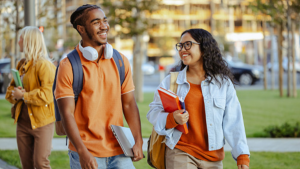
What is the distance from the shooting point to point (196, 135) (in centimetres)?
317

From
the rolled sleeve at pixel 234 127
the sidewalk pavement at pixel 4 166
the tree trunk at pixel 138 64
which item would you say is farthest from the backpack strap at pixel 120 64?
the tree trunk at pixel 138 64

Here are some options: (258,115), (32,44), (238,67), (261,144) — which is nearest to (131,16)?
(258,115)

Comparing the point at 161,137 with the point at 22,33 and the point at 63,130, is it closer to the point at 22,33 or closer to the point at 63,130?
the point at 63,130

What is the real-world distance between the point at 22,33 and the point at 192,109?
2167 millimetres

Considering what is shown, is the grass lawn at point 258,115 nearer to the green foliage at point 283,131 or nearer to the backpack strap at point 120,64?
the green foliage at point 283,131

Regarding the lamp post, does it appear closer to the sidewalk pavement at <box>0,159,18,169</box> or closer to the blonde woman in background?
the blonde woman in background

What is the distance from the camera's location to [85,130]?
275 cm

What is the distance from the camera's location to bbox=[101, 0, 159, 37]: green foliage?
580 inches

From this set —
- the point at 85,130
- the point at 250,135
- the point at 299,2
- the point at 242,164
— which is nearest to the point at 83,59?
the point at 85,130

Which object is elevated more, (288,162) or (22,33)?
(22,33)

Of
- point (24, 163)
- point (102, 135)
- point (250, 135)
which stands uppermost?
point (102, 135)

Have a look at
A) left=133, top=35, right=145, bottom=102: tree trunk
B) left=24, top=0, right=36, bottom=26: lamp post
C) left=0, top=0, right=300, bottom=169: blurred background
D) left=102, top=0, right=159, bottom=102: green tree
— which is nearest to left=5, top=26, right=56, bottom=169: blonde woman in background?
left=0, top=0, right=300, bottom=169: blurred background

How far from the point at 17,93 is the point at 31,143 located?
0.57m

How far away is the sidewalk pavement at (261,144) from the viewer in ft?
23.5
